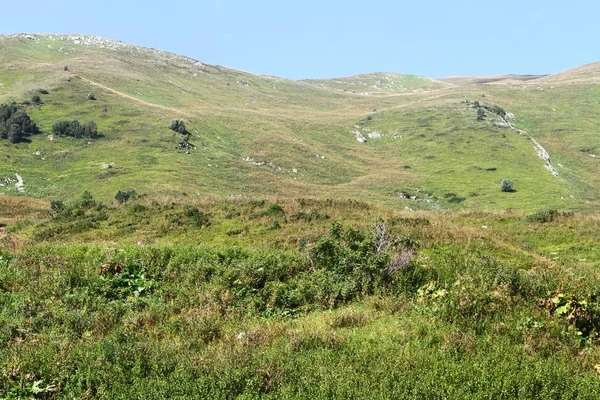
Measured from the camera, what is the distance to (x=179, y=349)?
21.9 ft

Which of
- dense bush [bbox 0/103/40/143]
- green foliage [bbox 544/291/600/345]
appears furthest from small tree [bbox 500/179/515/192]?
dense bush [bbox 0/103/40/143]

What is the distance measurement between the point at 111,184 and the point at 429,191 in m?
46.9

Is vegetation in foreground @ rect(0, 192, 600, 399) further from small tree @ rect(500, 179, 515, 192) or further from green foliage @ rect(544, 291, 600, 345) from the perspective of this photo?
small tree @ rect(500, 179, 515, 192)

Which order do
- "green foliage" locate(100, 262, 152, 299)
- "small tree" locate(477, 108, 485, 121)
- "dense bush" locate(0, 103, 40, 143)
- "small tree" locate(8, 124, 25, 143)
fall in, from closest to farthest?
"green foliage" locate(100, 262, 152, 299), "small tree" locate(8, 124, 25, 143), "dense bush" locate(0, 103, 40, 143), "small tree" locate(477, 108, 485, 121)

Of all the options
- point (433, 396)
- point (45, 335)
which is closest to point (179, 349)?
point (45, 335)

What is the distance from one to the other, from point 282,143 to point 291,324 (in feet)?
254

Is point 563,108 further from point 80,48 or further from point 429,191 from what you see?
point 80,48

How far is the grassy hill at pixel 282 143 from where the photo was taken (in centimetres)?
5509

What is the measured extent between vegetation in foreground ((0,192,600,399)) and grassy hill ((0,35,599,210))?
1352 inches

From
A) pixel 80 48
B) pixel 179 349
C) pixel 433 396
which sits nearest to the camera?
pixel 433 396

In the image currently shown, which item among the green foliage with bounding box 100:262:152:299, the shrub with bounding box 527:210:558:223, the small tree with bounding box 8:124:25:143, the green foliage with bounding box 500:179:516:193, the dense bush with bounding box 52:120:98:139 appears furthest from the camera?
the dense bush with bounding box 52:120:98:139

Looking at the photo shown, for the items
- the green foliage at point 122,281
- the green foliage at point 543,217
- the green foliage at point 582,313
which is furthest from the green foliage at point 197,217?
the green foliage at point 543,217

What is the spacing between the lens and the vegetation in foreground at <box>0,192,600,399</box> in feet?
18.5

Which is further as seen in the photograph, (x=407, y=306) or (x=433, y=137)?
(x=433, y=137)
